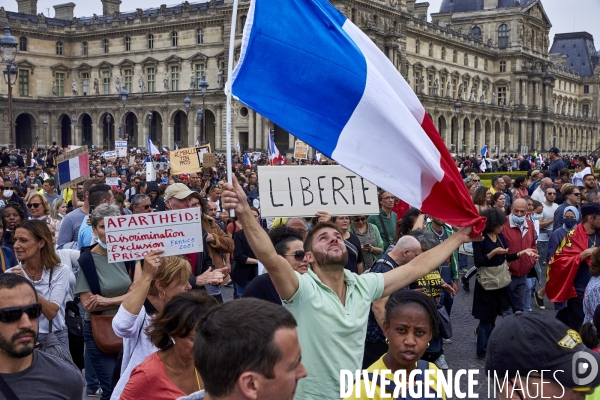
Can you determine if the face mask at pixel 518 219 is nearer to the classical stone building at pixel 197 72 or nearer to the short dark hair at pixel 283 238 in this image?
the short dark hair at pixel 283 238

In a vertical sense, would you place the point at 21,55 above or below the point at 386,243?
above

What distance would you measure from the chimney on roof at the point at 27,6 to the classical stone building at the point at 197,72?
0.09 metres

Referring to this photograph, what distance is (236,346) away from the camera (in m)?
2.12

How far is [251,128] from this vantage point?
48531 millimetres

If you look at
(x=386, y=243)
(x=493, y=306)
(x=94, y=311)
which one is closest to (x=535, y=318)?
(x=94, y=311)

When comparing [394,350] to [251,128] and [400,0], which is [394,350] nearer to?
[251,128]

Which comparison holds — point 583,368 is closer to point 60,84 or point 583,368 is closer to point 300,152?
point 300,152

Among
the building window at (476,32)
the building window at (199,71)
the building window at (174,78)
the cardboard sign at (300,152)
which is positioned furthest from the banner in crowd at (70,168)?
the building window at (476,32)

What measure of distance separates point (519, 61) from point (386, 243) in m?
75.5

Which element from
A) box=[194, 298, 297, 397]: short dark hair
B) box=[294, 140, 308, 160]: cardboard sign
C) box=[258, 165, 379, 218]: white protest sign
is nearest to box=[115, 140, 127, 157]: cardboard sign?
box=[294, 140, 308, 160]: cardboard sign

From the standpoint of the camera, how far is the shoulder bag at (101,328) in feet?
16.8

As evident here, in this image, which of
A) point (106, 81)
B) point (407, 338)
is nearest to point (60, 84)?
point (106, 81)

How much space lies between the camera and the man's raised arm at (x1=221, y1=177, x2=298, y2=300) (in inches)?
131

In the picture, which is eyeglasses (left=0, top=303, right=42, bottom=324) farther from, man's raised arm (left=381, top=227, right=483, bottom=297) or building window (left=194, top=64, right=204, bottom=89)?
building window (left=194, top=64, right=204, bottom=89)
